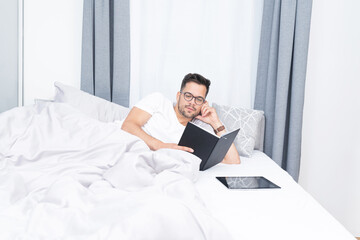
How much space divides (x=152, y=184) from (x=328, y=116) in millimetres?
2021

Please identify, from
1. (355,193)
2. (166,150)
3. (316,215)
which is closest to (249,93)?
(355,193)

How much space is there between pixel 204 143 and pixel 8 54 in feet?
5.63

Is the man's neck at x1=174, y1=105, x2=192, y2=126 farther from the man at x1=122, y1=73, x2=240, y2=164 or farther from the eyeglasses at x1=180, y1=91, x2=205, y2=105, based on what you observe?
the eyeglasses at x1=180, y1=91, x2=205, y2=105

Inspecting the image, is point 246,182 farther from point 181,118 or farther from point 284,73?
point 284,73

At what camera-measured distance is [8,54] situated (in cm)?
230

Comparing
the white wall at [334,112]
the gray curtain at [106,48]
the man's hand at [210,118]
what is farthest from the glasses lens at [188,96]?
the white wall at [334,112]

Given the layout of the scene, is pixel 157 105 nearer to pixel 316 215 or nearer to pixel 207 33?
pixel 207 33

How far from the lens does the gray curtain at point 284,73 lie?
7.68 feet

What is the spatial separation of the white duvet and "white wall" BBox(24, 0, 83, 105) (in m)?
0.89

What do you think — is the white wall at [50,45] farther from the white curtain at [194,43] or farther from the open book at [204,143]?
the open book at [204,143]

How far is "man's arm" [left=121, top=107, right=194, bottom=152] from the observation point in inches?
69.2

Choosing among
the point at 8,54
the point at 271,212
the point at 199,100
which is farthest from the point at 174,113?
the point at 8,54

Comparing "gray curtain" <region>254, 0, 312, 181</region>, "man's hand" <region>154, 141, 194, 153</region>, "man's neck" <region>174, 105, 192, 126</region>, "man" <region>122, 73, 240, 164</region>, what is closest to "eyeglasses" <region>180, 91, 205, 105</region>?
"man" <region>122, 73, 240, 164</region>

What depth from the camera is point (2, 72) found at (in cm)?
223
